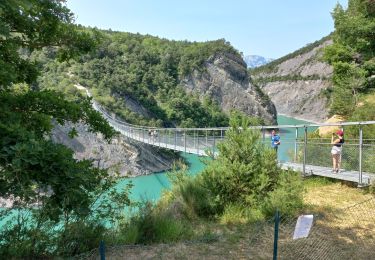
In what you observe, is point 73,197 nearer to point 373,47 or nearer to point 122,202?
point 122,202

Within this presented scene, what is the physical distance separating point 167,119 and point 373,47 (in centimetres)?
3545

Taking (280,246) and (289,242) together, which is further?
(289,242)

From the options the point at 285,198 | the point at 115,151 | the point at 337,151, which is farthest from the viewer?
the point at 115,151

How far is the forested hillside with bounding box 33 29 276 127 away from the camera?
44812 millimetres

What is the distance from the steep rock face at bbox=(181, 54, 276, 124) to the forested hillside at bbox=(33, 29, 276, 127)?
0.84 m

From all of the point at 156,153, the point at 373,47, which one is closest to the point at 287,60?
the point at 156,153

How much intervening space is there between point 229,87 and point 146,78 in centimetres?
1555

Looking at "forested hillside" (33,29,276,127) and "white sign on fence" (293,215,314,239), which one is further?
"forested hillside" (33,29,276,127)

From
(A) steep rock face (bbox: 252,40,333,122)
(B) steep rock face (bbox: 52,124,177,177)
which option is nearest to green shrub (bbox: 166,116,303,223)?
(B) steep rock face (bbox: 52,124,177,177)

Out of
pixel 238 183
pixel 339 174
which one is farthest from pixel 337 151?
pixel 238 183

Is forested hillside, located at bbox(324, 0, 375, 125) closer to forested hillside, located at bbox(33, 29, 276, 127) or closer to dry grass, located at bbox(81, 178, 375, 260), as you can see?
dry grass, located at bbox(81, 178, 375, 260)

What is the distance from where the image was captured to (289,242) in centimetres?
505

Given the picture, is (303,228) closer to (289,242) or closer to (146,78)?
(289,242)

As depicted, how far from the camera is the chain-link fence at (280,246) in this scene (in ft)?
15.1
